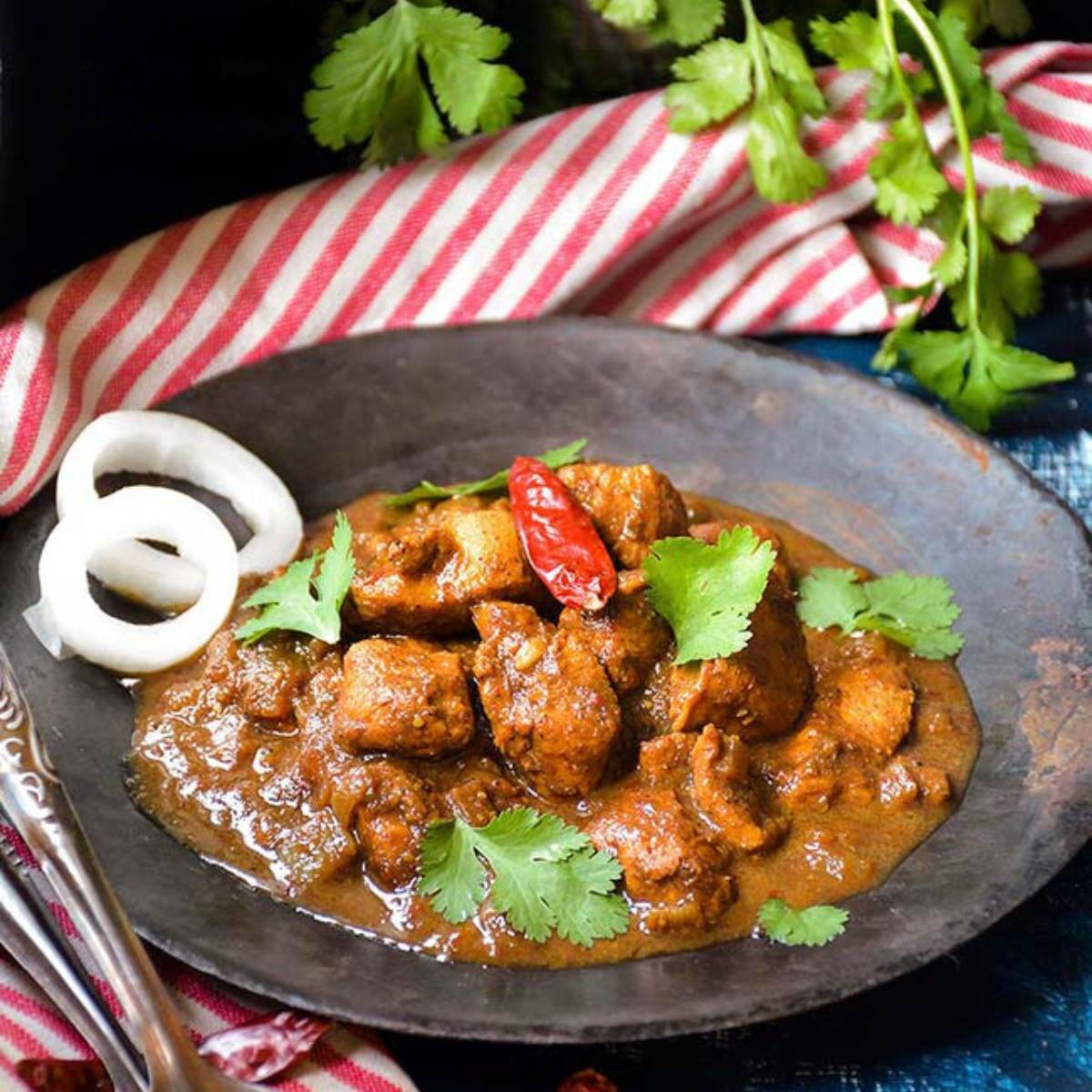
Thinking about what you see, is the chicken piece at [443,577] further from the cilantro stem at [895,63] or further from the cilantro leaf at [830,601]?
the cilantro stem at [895,63]

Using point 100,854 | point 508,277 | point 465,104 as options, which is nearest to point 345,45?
point 465,104

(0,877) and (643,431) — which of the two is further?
(643,431)

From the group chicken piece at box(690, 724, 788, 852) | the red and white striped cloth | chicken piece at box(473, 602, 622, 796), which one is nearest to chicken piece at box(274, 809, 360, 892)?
chicken piece at box(473, 602, 622, 796)

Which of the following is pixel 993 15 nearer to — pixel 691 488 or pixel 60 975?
pixel 691 488

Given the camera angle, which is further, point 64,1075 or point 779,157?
point 779,157

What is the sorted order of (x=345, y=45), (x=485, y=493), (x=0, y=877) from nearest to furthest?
(x=0, y=877), (x=485, y=493), (x=345, y=45)

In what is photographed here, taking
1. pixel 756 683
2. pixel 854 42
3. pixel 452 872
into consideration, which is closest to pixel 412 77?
pixel 854 42

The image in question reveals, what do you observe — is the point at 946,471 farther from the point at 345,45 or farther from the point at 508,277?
the point at 345,45
